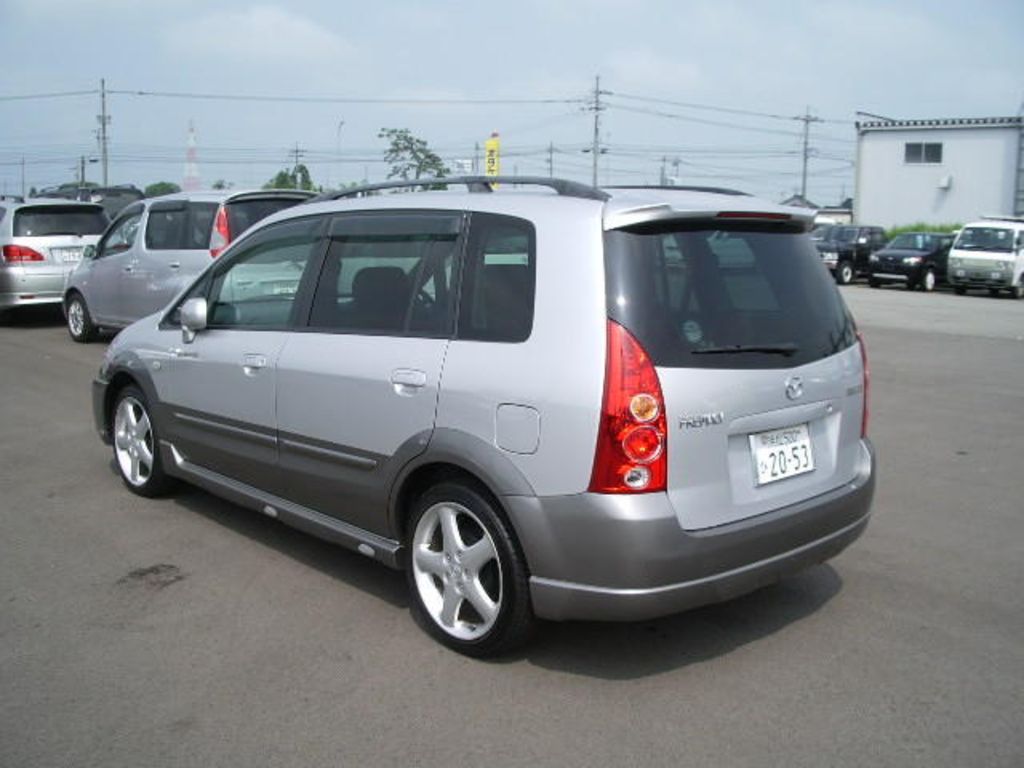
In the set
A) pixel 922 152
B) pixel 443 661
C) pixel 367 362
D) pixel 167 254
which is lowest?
pixel 443 661

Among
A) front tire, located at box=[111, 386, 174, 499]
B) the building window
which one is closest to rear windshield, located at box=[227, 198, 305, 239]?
front tire, located at box=[111, 386, 174, 499]

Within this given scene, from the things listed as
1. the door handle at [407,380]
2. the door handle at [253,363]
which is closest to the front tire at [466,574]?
the door handle at [407,380]

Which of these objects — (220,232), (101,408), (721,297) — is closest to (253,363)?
(101,408)

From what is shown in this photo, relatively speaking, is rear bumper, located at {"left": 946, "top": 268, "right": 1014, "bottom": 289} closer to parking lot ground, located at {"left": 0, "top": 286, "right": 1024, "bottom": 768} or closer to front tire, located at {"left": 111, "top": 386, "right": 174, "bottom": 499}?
parking lot ground, located at {"left": 0, "top": 286, "right": 1024, "bottom": 768}

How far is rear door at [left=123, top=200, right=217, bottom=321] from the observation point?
10.7 m

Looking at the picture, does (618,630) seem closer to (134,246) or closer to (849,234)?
(134,246)

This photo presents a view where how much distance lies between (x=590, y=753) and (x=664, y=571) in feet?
2.08

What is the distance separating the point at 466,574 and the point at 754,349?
1364mm

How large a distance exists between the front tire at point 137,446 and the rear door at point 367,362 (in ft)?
5.00

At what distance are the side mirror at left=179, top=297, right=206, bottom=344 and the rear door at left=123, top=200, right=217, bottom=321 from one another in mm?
5558

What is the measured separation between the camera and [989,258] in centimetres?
2566

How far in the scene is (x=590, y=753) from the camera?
10.3 ft

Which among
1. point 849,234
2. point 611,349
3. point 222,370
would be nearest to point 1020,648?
point 611,349

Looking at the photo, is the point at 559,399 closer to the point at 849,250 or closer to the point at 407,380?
the point at 407,380
